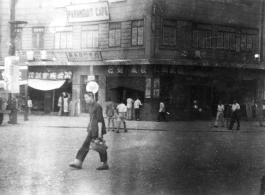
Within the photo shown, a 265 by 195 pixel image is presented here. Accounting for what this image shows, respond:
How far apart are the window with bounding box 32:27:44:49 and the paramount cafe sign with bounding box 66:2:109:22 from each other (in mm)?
2799

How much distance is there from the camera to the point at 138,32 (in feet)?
86.1

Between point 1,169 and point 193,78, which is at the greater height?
point 193,78

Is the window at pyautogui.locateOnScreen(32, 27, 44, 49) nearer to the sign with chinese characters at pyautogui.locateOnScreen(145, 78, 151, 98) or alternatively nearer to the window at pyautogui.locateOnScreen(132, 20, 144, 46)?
the window at pyautogui.locateOnScreen(132, 20, 144, 46)

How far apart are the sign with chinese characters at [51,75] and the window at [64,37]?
6.42ft

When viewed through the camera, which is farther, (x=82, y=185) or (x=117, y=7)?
(x=117, y=7)

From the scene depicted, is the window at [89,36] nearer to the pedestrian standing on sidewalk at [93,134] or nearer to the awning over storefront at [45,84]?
the awning over storefront at [45,84]

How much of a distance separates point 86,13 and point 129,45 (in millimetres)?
4283

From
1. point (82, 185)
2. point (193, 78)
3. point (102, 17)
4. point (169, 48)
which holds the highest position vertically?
point (102, 17)

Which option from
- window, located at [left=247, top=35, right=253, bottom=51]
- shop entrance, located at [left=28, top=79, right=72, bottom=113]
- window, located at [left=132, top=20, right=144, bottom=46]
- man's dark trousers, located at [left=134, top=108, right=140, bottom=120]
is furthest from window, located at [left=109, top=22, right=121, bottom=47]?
window, located at [left=247, top=35, right=253, bottom=51]

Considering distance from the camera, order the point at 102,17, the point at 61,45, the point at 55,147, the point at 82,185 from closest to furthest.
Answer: the point at 82,185 < the point at 55,147 < the point at 102,17 < the point at 61,45

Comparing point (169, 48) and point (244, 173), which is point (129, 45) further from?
point (244, 173)

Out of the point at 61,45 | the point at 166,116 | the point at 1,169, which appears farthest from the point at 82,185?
the point at 61,45

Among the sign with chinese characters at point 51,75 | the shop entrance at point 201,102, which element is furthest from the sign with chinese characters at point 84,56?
the shop entrance at point 201,102

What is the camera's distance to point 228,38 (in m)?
28.1
